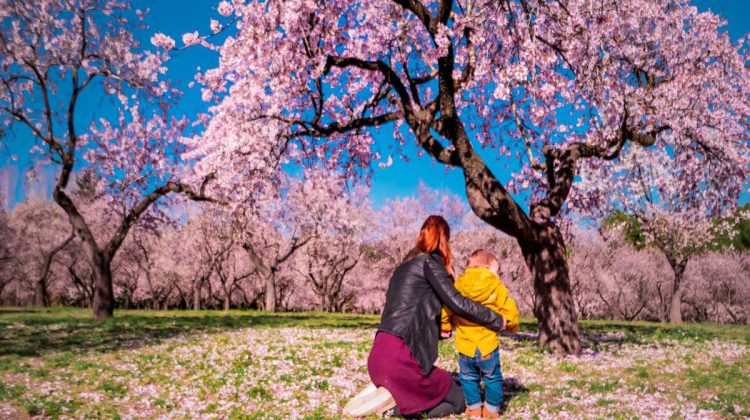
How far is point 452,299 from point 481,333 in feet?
2.91

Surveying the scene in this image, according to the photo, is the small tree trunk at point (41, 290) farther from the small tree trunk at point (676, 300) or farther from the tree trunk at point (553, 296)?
the small tree trunk at point (676, 300)

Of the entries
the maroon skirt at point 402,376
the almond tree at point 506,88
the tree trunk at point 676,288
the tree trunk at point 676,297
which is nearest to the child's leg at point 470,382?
the maroon skirt at point 402,376

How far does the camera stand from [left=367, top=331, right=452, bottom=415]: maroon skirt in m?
7.27

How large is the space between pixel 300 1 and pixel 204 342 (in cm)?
1114

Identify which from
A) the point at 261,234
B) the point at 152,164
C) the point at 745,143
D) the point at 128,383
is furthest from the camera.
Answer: the point at 261,234

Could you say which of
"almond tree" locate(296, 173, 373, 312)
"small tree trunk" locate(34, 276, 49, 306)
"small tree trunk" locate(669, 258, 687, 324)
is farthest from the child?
"small tree trunk" locate(34, 276, 49, 306)

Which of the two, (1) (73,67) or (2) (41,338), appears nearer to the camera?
(2) (41,338)

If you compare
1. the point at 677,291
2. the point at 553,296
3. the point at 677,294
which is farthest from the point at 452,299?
the point at 677,294

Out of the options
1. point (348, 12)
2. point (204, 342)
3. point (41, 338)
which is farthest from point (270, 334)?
point (348, 12)

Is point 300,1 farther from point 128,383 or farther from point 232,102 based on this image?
point 128,383

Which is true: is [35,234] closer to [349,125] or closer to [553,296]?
[349,125]

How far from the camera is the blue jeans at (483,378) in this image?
7855 millimetres

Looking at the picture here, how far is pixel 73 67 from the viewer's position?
2522cm

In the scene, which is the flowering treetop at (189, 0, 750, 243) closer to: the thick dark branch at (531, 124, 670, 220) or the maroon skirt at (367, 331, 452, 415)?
the thick dark branch at (531, 124, 670, 220)
